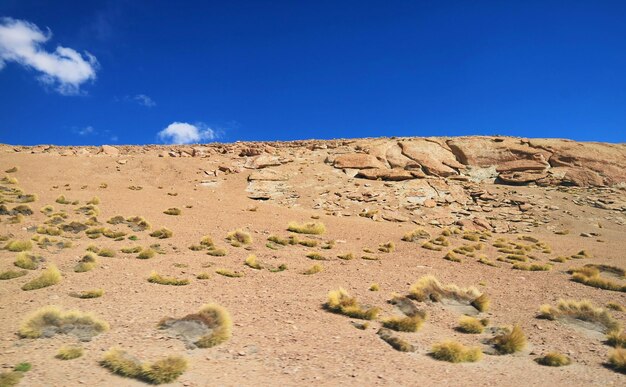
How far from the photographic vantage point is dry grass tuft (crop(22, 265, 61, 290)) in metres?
12.9

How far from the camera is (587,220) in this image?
115 feet

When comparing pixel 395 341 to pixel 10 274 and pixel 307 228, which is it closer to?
pixel 10 274

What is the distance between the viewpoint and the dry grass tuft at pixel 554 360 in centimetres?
1013

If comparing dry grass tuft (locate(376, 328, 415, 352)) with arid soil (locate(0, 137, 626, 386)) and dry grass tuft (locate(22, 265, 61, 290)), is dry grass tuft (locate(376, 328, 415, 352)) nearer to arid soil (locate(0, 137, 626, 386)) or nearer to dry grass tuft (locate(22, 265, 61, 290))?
arid soil (locate(0, 137, 626, 386))

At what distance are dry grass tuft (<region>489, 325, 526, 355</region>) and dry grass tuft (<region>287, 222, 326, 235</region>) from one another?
1694 centimetres

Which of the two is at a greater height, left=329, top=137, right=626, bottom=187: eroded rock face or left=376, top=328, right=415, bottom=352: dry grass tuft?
left=329, top=137, right=626, bottom=187: eroded rock face

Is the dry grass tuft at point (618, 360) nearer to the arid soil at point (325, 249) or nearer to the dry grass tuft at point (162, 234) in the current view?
the arid soil at point (325, 249)

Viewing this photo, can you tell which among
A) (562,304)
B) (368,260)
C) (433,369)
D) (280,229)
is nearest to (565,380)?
(433,369)

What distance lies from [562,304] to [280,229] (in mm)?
17607

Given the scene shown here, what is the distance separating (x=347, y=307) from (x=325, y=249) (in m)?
10.4

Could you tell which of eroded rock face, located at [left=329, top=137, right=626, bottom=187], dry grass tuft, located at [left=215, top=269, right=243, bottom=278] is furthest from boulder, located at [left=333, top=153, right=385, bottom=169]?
dry grass tuft, located at [left=215, top=269, right=243, bottom=278]

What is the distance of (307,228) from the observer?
27609 mm

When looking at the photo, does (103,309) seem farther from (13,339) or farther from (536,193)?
(536,193)

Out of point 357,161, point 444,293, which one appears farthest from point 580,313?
point 357,161
